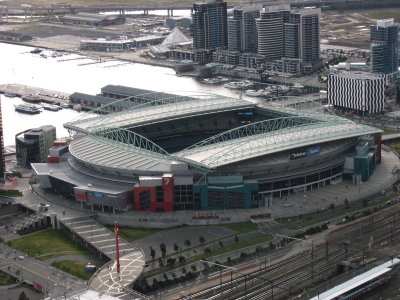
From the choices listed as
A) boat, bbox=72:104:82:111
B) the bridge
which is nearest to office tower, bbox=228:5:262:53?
boat, bbox=72:104:82:111

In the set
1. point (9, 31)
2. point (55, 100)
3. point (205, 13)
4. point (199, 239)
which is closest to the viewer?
point (199, 239)

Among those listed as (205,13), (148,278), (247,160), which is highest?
(205,13)

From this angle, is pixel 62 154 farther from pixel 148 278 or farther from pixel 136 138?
pixel 148 278

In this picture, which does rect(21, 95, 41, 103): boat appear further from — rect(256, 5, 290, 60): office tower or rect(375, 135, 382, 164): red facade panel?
rect(375, 135, 382, 164): red facade panel

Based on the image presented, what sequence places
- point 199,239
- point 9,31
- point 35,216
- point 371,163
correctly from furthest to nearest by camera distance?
1. point 9,31
2. point 371,163
3. point 35,216
4. point 199,239

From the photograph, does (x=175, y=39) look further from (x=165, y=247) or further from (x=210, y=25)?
(x=165, y=247)

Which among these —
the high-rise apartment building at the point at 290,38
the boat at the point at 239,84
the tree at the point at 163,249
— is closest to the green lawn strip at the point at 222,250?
the tree at the point at 163,249

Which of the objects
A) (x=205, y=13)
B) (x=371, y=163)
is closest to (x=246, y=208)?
(x=371, y=163)
